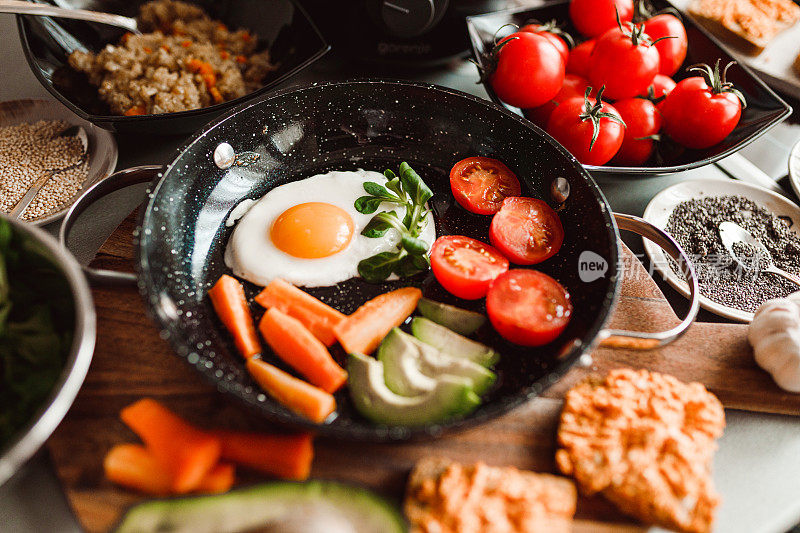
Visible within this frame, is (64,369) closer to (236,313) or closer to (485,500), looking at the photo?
(236,313)

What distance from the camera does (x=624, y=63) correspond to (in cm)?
161

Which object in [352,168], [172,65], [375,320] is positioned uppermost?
[172,65]

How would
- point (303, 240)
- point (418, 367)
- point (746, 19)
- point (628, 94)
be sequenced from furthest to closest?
point (746, 19) → point (628, 94) → point (303, 240) → point (418, 367)

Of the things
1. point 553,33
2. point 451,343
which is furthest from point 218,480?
point 553,33

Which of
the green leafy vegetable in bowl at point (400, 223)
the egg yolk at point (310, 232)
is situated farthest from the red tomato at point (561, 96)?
the egg yolk at point (310, 232)

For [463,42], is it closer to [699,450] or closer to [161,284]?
[161,284]

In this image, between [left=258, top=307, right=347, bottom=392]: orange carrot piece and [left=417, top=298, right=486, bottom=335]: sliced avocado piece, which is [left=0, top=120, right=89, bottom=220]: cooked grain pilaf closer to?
[left=258, top=307, right=347, bottom=392]: orange carrot piece

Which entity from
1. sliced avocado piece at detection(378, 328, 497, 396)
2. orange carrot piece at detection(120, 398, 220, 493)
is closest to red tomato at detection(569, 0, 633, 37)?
sliced avocado piece at detection(378, 328, 497, 396)

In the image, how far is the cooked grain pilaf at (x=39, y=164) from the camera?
149cm

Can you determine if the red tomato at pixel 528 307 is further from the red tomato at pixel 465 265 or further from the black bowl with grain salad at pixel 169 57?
the black bowl with grain salad at pixel 169 57

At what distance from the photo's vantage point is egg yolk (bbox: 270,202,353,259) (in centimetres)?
141

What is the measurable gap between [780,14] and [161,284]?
8.66 ft

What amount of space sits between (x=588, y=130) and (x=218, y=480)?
1.32 metres

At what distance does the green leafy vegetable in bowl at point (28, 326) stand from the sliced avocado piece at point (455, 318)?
0.80 metres
